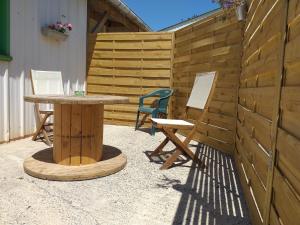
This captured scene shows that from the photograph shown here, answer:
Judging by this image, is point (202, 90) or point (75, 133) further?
point (202, 90)

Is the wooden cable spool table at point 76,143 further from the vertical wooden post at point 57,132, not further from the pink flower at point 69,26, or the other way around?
the pink flower at point 69,26

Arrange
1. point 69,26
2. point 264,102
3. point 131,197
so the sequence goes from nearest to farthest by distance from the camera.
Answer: point 264,102 < point 131,197 < point 69,26

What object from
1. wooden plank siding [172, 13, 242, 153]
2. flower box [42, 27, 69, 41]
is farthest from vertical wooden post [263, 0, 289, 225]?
flower box [42, 27, 69, 41]

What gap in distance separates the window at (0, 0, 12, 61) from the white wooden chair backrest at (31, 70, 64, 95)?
0.46m

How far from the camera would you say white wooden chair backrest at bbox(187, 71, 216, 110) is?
11.4ft

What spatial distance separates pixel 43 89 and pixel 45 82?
13 cm

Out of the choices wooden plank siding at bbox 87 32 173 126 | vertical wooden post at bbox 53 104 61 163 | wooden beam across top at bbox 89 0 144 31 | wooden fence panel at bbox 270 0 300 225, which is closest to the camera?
wooden fence panel at bbox 270 0 300 225

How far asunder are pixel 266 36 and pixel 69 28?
174 inches

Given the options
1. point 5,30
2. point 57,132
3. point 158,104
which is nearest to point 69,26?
point 5,30

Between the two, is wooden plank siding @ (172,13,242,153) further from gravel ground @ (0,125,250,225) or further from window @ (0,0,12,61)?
window @ (0,0,12,61)

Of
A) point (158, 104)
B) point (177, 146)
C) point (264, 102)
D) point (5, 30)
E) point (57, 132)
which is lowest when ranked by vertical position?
point (177, 146)

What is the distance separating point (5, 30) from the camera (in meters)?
4.27

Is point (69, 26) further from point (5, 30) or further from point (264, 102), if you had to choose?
point (264, 102)

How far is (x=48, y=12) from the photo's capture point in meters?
5.30
